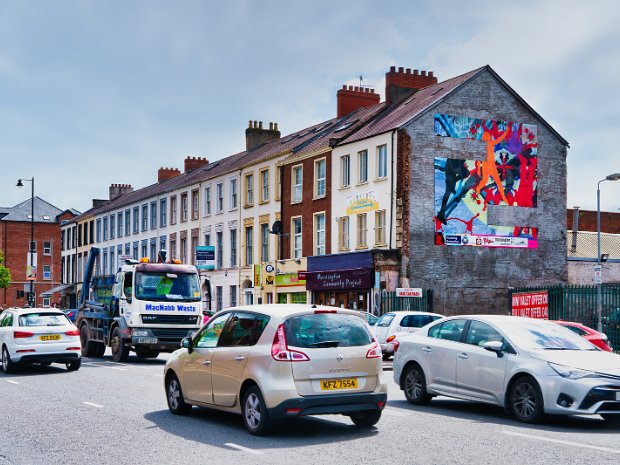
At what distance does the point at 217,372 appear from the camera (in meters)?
11.1

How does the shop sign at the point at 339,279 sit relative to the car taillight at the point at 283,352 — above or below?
above

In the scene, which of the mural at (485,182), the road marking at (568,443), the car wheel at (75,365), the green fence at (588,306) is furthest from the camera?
the mural at (485,182)

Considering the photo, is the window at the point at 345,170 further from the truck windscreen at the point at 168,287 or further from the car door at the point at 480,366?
the car door at the point at 480,366

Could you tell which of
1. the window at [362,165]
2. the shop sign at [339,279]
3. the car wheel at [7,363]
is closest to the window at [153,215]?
the shop sign at [339,279]

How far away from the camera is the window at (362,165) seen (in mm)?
40062

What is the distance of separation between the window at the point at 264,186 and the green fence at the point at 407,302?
1370cm

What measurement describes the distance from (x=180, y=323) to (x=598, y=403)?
1551cm

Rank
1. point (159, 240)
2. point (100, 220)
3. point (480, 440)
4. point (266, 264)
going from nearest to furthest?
point (480, 440)
point (266, 264)
point (159, 240)
point (100, 220)

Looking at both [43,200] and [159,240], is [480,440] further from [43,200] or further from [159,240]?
[43,200]

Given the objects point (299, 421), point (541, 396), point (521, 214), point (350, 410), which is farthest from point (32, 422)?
point (521, 214)

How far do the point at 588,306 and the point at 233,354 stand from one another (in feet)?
67.9

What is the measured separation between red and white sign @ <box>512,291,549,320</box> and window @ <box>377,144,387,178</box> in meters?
9.15

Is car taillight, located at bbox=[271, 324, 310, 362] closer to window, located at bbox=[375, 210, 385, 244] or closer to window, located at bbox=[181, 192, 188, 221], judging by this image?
window, located at bbox=[375, 210, 385, 244]

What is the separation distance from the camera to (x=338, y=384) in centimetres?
1035
